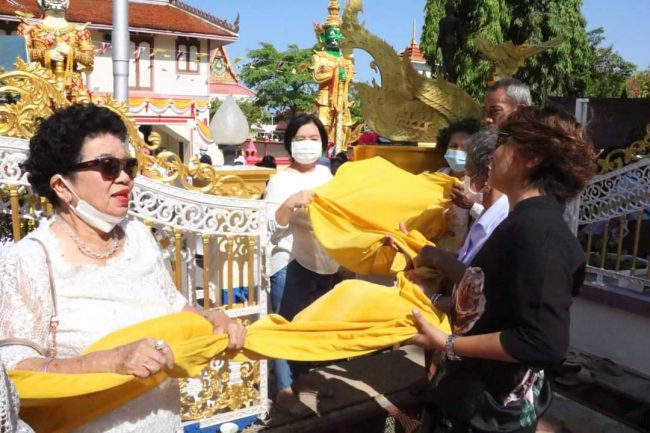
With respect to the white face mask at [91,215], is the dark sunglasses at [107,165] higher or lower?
higher

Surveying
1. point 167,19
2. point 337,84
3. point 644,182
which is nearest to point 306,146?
point 644,182

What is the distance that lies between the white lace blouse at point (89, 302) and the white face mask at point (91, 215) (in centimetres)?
11

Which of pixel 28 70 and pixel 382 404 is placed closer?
pixel 28 70

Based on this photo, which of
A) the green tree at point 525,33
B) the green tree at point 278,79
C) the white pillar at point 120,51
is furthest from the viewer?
the green tree at point 278,79

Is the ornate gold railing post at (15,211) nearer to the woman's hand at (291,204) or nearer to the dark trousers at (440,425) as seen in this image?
the woman's hand at (291,204)

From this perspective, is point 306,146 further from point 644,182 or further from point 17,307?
point 644,182

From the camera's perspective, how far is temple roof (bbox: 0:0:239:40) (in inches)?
815

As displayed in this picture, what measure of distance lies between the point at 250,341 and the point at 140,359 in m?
0.56

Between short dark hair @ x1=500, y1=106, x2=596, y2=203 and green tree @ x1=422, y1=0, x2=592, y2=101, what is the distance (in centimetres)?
1669

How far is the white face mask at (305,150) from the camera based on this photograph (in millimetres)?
3465

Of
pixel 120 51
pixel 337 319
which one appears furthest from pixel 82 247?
pixel 120 51

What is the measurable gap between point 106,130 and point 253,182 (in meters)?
2.05

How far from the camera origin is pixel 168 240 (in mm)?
3150

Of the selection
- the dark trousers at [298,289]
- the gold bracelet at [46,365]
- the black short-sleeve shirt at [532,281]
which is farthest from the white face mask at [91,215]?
the dark trousers at [298,289]
